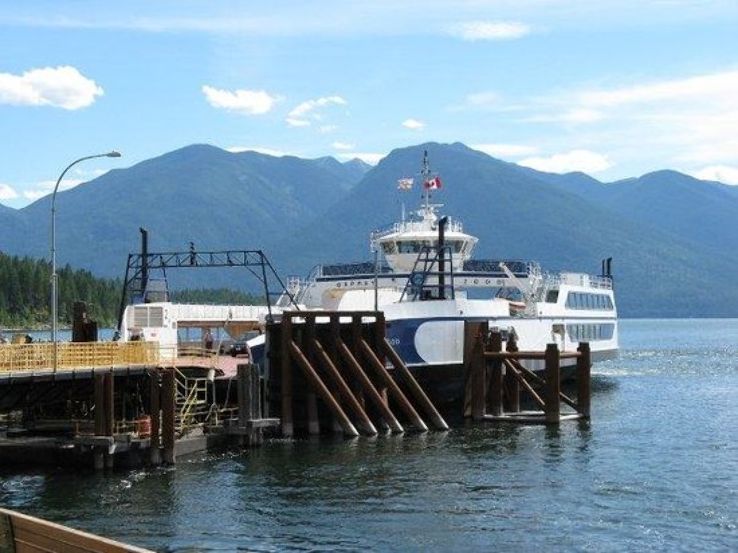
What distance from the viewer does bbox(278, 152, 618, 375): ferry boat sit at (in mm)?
51719

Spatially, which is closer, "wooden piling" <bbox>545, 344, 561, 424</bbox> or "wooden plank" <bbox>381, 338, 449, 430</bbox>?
"wooden plank" <bbox>381, 338, 449, 430</bbox>

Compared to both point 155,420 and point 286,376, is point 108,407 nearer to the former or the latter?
point 155,420

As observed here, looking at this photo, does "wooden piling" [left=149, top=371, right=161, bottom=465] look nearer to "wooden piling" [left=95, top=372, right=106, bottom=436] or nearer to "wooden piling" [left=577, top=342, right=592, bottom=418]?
"wooden piling" [left=95, top=372, right=106, bottom=436]

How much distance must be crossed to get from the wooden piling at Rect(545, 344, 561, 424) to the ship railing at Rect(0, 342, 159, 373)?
57.9 ft

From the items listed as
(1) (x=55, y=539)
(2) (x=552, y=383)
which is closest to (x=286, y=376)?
(2) (x=552, y=383)

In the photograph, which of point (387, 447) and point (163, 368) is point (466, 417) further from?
point (163, 368)

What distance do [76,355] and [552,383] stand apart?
2180 centimetres

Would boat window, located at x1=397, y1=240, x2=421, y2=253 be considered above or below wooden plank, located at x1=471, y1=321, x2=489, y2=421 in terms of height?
above

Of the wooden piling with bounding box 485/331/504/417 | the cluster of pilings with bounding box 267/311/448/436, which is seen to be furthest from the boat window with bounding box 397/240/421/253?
the cluster of pilings with bounding box 267/311/448/436

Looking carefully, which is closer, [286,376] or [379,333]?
[286,376]

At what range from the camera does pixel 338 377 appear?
43.2 meters

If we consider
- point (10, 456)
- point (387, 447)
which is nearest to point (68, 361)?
point (10, 456)

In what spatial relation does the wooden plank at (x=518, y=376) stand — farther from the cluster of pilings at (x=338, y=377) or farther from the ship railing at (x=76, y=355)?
the ship railing at (x=76, y=355)

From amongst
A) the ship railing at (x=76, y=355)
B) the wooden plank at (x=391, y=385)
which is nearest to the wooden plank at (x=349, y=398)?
the wooden plank at (x=391, y=385)
